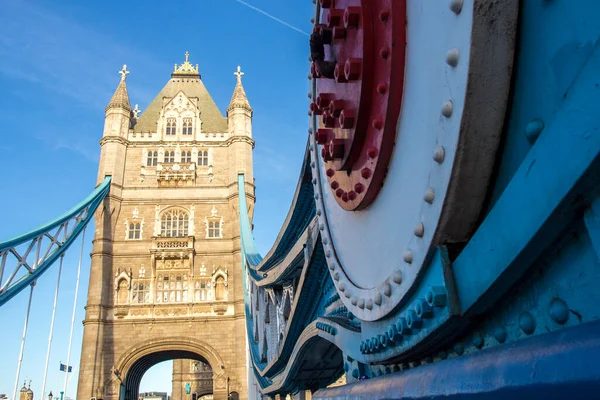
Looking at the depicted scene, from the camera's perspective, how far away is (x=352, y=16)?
1.99m

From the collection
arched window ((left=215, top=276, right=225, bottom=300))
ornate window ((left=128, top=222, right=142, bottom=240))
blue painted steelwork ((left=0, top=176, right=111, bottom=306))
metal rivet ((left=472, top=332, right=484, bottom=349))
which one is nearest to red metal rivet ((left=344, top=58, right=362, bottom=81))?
metal rivet ((left=472, top=332, right=484, bottom=349))

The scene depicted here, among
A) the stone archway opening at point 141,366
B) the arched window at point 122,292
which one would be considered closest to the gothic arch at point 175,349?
the stone archway opening at point 141,366

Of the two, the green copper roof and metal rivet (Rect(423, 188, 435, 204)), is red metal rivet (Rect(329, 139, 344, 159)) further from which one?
the green copper roof

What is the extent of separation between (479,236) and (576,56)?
0.47 metres

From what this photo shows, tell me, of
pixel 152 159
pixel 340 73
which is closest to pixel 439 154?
pixel 340 73

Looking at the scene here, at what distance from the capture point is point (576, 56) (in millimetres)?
1099

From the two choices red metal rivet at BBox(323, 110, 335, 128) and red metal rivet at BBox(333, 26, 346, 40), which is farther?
red metal rivet at BBox(323, 110, 335, 128)

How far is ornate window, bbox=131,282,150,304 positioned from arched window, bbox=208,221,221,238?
3.77 metres

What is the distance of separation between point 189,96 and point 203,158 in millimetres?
4854

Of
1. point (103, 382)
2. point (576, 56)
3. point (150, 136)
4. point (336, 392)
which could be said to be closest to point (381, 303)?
point (336, 392)

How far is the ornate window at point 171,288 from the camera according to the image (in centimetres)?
2283

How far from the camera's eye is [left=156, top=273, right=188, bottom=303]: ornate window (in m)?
22.8

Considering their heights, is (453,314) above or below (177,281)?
below

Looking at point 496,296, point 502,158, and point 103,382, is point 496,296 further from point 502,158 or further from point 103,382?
point 103,382
